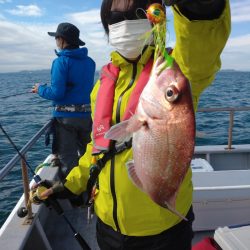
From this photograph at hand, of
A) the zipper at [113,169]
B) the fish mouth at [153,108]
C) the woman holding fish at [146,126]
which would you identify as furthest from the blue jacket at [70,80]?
the fish mouth at [153,108]

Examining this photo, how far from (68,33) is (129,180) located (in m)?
3.11

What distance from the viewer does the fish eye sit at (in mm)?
1167

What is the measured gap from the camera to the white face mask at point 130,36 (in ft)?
5.57

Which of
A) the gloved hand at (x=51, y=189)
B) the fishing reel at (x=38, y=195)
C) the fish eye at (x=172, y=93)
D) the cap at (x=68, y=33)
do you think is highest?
the cap at (x=68, y=33)

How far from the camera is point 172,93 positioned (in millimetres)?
1171

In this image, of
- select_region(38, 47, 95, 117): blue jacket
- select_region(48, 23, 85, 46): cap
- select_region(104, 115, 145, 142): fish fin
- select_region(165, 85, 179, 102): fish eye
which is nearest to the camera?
select_region(165, 85, 179, 102): fish eye

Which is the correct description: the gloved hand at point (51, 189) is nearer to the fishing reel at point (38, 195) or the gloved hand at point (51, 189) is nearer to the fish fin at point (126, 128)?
the fishing reel at point (38, 195)

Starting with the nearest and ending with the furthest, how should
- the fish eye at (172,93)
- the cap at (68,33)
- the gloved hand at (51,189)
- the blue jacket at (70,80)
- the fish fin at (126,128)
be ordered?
the fish eye at (172,93) → the fish fin at (126,128) → the gloved hand at (51,189) → the blue jacket at (70,80) → the cap at (68,33)

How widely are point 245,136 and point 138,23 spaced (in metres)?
10.2

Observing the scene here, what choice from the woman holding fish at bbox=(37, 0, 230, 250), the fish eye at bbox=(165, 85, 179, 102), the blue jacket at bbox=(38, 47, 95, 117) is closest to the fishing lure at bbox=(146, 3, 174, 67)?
the woman holding fish at bbox=(37, 0, 230, 250)

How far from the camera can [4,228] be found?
9.26 feet

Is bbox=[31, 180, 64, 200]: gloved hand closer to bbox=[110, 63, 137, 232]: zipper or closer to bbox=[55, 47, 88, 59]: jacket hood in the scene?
bbox=[110, 63, 137, 232]: zipper

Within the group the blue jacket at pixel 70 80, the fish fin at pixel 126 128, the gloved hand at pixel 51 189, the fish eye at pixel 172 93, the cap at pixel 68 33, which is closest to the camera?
the fish eye at pixel 172 93

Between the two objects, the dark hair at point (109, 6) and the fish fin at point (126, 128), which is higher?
the dark hair at point (109, 6)
